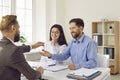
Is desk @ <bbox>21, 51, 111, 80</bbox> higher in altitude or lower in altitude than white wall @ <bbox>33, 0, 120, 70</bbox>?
lower

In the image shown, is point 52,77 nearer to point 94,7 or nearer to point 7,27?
point 7,27

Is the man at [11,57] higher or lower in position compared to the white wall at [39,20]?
lower

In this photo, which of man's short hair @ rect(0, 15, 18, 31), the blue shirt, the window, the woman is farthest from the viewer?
the window

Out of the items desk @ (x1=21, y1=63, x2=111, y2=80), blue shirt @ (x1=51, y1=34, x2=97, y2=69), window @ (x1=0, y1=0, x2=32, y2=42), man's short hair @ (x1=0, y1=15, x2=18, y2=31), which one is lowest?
desk @ (x1=21, y1=63, x2=111, y2=80)

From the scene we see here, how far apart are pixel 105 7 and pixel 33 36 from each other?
7.15 ft

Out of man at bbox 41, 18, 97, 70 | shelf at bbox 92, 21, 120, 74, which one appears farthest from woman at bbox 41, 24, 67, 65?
shelf at bbox 92, 21, 120, 74

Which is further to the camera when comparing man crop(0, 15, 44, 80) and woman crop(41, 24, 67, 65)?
woman crop(41, 24, 67, 65)

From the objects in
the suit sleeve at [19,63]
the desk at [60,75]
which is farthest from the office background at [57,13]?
the suit sleeve at [19,63]

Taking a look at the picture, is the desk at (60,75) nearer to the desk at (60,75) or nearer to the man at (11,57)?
the desk at (60,75)

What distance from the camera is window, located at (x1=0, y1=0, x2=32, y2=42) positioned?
16.1 feet

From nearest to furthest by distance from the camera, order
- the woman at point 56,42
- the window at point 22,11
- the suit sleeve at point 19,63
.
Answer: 1. the suit sleeve at point 19,63
2. the woman at point 56,42
3. the window at point 22,11

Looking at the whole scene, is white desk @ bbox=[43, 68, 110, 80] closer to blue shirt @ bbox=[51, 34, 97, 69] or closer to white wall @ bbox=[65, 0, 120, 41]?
blue shirt @ bbox=[51, 34, 97, 69]

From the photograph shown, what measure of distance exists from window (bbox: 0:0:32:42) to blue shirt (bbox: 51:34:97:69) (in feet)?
9.31

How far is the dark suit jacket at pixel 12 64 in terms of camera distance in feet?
4.69
